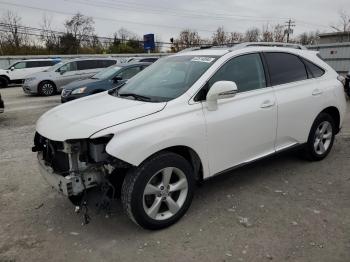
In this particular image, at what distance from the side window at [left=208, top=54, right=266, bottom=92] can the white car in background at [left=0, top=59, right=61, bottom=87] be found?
63.4ft

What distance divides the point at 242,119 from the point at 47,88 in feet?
45.0

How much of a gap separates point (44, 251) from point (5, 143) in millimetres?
4397

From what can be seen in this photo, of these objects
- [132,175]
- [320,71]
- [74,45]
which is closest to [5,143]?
[132,175]

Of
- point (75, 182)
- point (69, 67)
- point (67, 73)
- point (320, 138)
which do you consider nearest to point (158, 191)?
point (75, 182)

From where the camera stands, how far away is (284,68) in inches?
181

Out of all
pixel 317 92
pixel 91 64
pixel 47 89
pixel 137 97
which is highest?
pixel 91 64

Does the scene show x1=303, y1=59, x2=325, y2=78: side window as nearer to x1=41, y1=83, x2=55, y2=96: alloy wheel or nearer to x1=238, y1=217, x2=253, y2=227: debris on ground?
x1=238, y1=217, x2=253, y2=227: debris on ground

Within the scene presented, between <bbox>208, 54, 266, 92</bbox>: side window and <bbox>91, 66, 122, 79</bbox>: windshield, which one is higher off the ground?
<bbox>208, 54, 266, 92</bbox>: side window

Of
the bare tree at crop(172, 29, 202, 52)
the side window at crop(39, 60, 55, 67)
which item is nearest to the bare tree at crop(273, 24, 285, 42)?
the bare tree at crop(172, 29, 202, 52)

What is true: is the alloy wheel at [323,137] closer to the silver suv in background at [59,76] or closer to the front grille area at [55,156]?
the front grille area at [55,156]

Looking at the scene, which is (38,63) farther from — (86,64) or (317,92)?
(317,92)

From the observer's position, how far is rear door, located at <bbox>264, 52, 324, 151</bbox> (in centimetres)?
442

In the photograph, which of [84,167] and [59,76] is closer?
[84,167]

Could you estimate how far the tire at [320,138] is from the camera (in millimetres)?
4977
